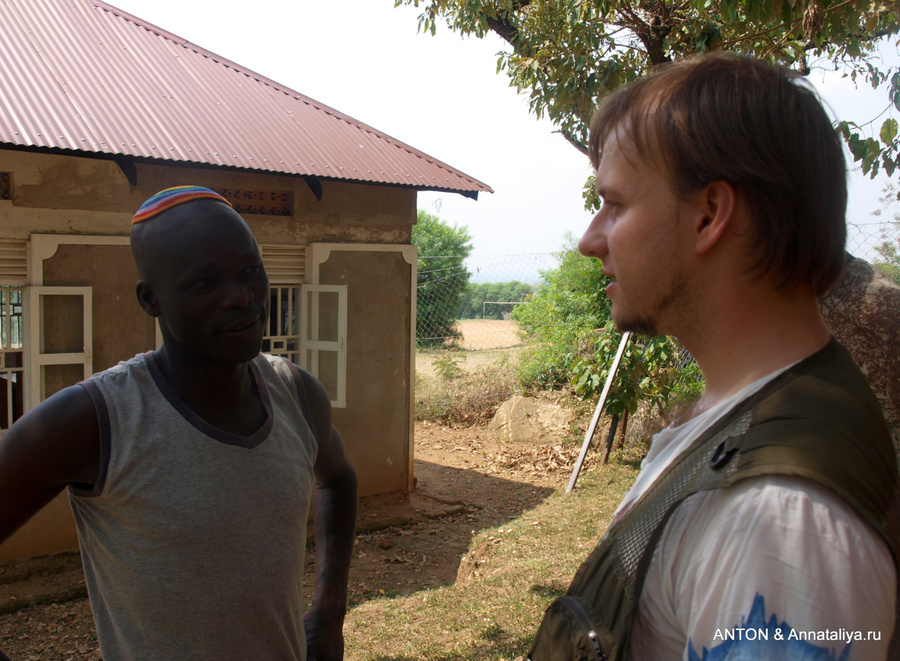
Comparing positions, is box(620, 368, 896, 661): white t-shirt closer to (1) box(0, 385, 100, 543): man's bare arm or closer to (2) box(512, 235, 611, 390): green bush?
(1) box(0, 385, 100, 543): man's bare arm

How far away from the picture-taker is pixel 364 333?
7238mm

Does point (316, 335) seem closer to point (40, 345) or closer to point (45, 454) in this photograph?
point (40, 345)

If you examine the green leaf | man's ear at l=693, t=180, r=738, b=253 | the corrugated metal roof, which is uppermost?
the corrugated metal roof

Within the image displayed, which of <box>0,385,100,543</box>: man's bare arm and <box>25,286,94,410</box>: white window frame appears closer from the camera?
<box>0,385,100,543</box>: man's bare arm

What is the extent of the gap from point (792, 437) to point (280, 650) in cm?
124

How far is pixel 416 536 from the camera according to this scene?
261 inches

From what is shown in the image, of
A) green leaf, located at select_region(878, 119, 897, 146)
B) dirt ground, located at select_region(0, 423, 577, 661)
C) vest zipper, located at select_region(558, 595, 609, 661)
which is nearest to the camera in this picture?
vest zipper, located at select_region(558, 595, 609, 661)

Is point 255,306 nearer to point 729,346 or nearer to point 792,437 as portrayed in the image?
point 729,346

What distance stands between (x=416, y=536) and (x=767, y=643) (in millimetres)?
6150

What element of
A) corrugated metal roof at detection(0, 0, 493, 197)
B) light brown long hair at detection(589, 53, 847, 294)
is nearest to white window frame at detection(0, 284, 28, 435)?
corrugated metal roof at detection(0, 0, 493, 197)

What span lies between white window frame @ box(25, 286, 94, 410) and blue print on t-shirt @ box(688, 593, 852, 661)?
17.9 ft

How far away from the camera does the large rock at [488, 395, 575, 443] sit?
32.1 feet

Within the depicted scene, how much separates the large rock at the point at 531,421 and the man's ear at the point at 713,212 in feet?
29.1

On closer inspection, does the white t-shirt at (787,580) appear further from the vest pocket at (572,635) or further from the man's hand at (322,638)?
the man's hand at (322,638)
